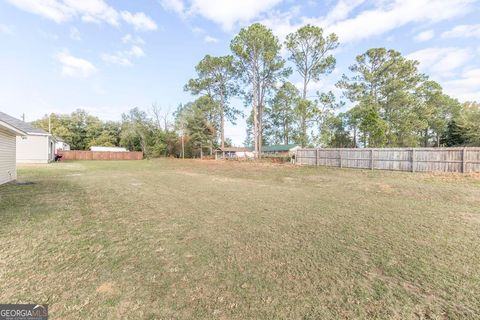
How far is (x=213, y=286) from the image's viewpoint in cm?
218

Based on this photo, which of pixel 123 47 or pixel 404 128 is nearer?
pixel 123 47

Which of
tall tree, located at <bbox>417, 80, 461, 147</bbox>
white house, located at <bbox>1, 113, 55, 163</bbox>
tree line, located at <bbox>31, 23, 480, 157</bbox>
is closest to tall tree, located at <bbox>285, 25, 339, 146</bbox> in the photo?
tree line, located at <bbox>31, 23, 480, 157</bbox>

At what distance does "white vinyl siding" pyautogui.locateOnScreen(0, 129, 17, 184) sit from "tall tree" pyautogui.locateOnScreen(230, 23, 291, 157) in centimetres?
1959

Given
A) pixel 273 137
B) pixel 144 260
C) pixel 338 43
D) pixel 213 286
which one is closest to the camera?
pixel 213 286

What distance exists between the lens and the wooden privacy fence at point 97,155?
31.4m

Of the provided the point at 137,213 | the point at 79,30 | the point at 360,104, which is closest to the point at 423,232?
the point at 137,213

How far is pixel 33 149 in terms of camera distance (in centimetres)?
1903

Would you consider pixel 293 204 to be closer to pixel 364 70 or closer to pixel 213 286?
pixel 213 286

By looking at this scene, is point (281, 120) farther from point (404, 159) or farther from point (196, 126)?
point (404, 159)

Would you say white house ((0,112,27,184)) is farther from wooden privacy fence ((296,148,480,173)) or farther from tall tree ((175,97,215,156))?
tall tree ((175,97,215,156))

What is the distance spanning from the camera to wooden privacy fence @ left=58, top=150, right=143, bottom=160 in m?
31.4

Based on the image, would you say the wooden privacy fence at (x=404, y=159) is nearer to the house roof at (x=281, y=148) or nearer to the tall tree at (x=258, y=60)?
the tall tree at (x=258, y=60)

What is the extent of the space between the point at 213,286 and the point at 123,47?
15962mm

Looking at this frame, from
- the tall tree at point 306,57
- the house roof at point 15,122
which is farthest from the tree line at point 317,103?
the house roof at point 15,122
